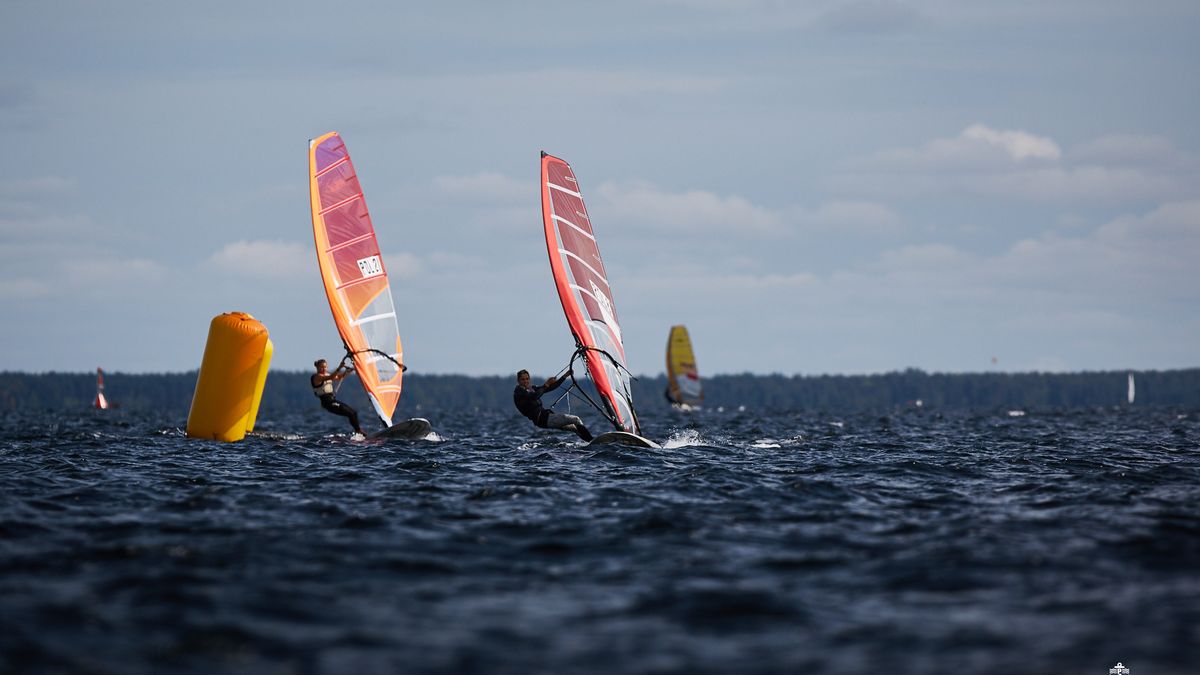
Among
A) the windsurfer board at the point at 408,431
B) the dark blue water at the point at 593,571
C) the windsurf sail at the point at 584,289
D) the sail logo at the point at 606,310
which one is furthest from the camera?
the windsurfer board at the point at 408,431

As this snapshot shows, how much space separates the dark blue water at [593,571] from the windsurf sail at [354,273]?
8722mm

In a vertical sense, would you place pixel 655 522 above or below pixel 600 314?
below

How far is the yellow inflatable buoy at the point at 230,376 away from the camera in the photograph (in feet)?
82.6

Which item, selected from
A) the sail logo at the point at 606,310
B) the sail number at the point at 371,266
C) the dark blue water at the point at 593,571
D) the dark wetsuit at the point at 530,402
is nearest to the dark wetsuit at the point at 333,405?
the sail number at the point at 371,266

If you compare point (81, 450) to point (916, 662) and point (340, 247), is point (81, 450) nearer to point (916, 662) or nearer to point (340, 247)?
point (340, 247)

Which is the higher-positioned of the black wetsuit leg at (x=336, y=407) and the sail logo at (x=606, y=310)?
the sail logo at (x=606, y=310)

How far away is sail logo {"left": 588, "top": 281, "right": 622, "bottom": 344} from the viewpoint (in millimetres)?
25891

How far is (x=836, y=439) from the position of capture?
32.6 meters

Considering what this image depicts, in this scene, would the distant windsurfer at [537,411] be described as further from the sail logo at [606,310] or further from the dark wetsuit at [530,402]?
the sail logo at [606,310]

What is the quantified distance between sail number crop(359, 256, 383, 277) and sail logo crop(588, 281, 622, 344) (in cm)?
602

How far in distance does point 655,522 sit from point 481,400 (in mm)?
162066

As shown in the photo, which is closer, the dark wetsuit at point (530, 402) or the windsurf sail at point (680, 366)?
the dark wetsuit at point (530, 402)

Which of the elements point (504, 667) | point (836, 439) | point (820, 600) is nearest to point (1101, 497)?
point (820, 600)

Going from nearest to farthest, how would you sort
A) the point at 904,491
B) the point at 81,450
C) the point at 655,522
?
the point at 655,522 → the point at 904,491 → the point at 81,450
